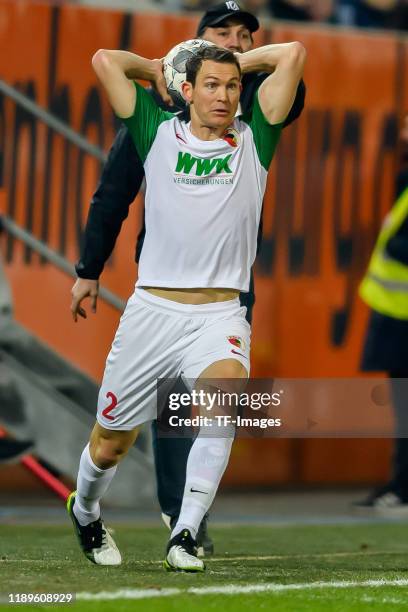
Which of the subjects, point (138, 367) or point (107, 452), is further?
point (107, 452)

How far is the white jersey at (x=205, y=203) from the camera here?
6066 mm

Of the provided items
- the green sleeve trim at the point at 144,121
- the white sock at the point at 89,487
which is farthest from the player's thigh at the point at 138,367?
the green sleeve trim at the point at 144,121

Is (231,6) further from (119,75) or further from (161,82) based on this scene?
(119,75)

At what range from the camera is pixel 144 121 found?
6277 mm

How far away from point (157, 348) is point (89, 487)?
694 millimetres

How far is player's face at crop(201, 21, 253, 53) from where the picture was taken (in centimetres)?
708

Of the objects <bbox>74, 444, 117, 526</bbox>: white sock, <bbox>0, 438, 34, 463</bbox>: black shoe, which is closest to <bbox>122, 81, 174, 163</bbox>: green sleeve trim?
<bbox>74, 444, 117, 526</bbox>: white sock

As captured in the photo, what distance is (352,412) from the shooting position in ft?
37.2

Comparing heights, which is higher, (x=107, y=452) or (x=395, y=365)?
(x=107, y=452)

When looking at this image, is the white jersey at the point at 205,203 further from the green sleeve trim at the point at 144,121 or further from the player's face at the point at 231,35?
the player's face at the point at 231,35

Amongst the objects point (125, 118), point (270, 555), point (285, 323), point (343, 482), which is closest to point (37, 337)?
point (285, 323)

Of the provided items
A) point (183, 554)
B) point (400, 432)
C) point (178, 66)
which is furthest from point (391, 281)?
point (183, 554)

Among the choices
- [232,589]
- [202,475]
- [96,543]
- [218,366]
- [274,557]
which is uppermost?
[218,366]

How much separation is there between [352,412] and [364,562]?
4.40 m
